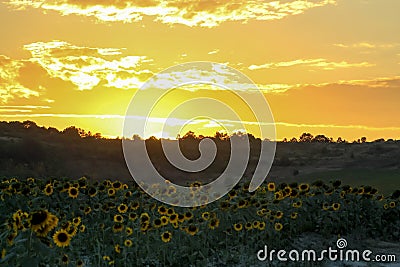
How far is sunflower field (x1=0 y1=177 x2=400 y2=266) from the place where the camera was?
10195mm

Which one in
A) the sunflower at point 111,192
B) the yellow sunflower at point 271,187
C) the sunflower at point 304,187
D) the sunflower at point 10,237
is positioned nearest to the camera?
the sunflower at point 10,237

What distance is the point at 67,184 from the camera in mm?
12281

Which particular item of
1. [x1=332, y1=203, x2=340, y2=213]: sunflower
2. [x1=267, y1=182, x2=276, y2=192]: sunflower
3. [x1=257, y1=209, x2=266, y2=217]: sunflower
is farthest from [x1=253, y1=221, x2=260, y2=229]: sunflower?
[x1=332, y1=203, x2=340, y2=213]: sunflower

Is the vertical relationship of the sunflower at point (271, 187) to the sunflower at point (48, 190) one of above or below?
above

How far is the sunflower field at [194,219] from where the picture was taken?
10.2 meters

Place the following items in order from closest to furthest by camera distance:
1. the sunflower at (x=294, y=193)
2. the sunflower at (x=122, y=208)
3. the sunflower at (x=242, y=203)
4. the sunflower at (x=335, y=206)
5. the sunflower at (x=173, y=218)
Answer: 1. the sunflower at (x=173, y=218)
2. the sunflower at (x=122, y=208)
3. the sunflower at (x=242, y=203)
4. the sunflower at (x=335, y=206)
5. the sunflower at (x=294, y=193)

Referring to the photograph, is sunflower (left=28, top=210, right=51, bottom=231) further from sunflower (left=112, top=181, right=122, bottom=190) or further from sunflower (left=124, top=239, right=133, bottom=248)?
sunflower (left=112, top=181, right=122, bottom=190)

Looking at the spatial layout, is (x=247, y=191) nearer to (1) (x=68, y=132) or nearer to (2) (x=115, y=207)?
(2) (x=115, y=207)

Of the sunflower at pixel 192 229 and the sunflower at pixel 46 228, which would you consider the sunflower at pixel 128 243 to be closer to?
the sunflower at pixel 192 229

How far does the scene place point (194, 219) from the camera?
11750 mm

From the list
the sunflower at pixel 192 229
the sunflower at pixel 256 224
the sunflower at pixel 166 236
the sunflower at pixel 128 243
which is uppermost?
the sunflower at pixel 256 224

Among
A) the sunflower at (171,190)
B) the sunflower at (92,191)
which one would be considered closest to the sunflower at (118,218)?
the sunflower at (92,191)

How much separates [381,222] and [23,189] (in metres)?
7.14

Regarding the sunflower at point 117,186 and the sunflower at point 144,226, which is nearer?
the sunflower at point 144,226
